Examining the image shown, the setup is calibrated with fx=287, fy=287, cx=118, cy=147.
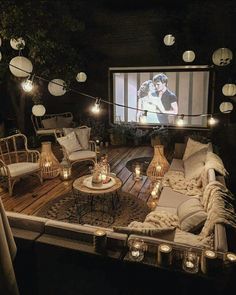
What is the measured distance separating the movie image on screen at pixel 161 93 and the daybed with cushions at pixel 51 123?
146 centimetres

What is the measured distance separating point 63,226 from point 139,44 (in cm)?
666

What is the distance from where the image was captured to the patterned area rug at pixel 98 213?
3950 mm

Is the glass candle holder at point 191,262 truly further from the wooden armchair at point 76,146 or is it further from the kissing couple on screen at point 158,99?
the kissing couple on screen at point 158,99

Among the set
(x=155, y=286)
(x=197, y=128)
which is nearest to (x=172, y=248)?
(x=155, y=286)

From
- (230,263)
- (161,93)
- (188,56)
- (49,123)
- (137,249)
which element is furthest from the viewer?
(161,93)

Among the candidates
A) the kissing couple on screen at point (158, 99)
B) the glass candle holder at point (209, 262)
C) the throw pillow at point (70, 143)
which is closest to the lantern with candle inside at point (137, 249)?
the glass candle holder at point (209, 262)

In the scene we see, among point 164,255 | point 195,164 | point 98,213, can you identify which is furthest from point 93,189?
point 164,255

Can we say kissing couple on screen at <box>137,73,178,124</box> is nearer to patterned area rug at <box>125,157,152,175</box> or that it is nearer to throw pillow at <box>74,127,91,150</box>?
patterned area rug at <box>125,157,152,175</box>

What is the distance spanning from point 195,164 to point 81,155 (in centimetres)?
226

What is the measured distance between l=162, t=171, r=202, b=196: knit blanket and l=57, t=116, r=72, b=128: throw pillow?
14.6ft

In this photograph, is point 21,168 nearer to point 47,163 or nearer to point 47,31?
point 47,163

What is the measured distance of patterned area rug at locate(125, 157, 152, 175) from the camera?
6.04 metres

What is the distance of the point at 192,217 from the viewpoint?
9.65 feet

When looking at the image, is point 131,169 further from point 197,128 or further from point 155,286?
point 155,286
